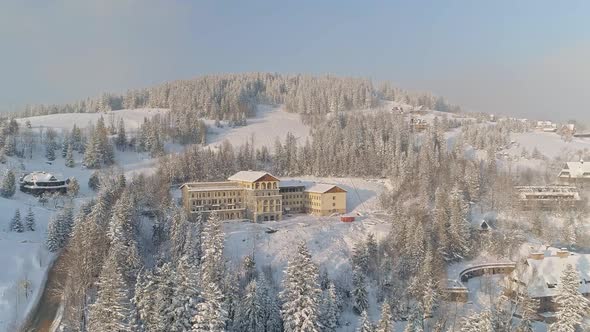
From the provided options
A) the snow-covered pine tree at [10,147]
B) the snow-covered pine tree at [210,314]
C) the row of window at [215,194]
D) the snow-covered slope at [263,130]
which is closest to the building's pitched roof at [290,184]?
the row of window at [215,194]

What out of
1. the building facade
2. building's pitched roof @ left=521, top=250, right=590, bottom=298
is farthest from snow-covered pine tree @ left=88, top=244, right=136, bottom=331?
the building facade

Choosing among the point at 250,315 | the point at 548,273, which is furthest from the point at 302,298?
the point at 548,273

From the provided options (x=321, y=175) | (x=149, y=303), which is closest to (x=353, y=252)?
(x=149, y=303)

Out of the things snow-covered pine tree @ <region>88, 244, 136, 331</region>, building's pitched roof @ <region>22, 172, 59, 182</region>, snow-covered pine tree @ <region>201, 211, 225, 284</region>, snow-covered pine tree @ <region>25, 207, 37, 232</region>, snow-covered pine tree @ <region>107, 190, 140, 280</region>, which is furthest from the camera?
building's pitched roof @ <region>22, 172, 59, 182</region>

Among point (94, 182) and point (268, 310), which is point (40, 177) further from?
point (268, 310)

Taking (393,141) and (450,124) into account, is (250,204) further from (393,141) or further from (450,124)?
(450,124)

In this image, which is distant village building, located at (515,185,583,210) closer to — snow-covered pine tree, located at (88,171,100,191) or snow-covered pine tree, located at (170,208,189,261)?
snow-covered pine tree, located at (170,208,189,261)

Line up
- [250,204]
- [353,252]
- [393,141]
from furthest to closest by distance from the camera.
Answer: [393,141] < [250,204] < [353,252]
